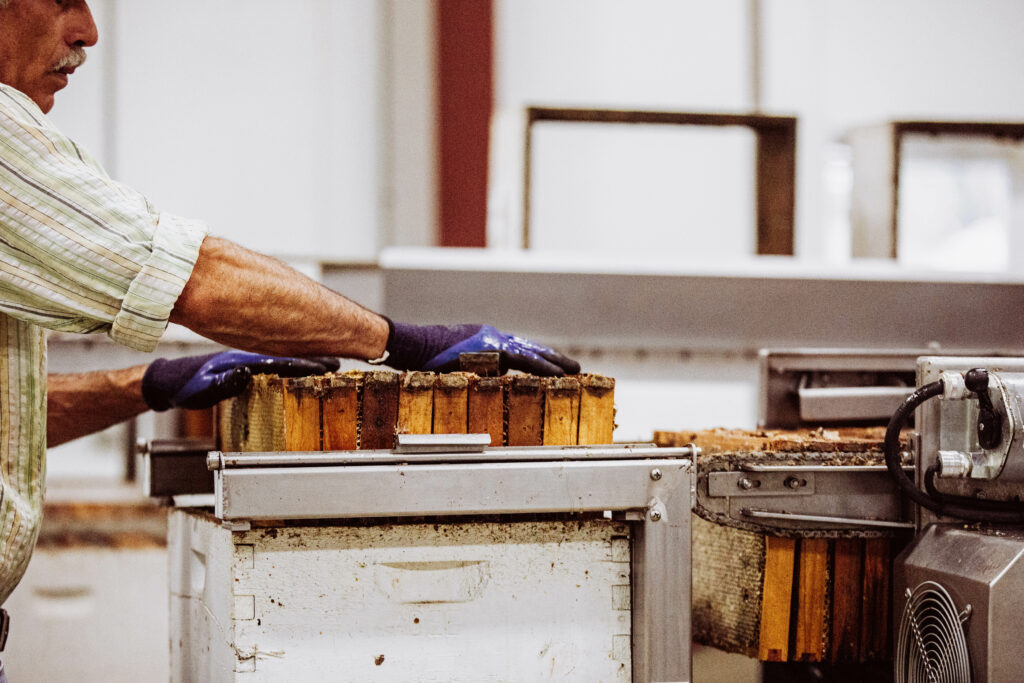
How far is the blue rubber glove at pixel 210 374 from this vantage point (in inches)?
51.8

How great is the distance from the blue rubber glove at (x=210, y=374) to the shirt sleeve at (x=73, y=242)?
0.29 m

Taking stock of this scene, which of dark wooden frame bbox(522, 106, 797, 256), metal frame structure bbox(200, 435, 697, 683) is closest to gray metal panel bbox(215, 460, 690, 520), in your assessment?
metal frame structure bbox(200, 435, 697, 683)

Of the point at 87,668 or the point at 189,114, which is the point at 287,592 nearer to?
the point at 87,668

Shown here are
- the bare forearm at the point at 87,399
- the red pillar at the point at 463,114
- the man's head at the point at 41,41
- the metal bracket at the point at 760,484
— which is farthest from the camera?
the red pillar at the point at 463,114

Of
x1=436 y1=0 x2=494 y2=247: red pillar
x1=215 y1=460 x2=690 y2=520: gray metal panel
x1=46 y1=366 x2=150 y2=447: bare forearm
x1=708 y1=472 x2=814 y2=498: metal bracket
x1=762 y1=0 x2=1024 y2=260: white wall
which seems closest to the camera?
x1=215 y1=460 x2=690 y2=520: gray metal panel

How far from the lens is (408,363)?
4.08ft

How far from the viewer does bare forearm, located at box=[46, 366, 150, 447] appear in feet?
5.11

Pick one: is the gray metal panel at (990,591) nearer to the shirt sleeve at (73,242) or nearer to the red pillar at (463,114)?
the shirt sleeve at (73,242)

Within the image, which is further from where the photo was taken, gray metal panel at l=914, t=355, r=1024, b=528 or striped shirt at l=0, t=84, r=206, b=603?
gray metal panel at l=914, t=355, r=1024, b=528

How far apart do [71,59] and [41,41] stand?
52 millimetres

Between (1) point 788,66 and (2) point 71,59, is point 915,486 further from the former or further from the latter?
(1) point 788,66

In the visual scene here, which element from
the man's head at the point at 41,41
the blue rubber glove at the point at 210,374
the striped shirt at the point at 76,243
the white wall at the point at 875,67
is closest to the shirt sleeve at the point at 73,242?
the striped shirt at the point at 76,243

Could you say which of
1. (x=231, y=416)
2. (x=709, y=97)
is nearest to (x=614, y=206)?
(x=709, y=97)

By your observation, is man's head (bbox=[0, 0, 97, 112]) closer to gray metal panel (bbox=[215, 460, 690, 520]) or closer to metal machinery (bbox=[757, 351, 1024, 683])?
gray metal panel (bbox=[215, 460, 690, 520])
